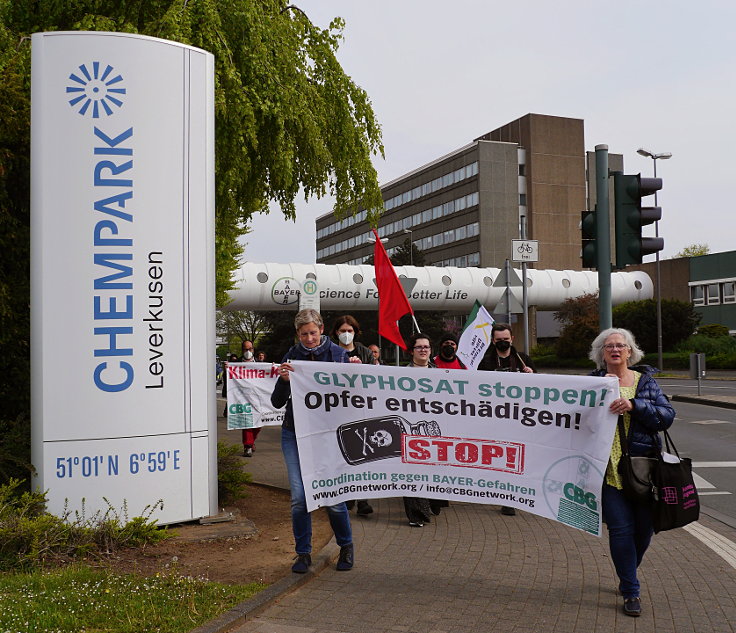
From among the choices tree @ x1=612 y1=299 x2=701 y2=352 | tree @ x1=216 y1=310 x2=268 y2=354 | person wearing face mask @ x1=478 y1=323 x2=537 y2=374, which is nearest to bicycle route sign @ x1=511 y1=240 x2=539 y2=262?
person wearing face mask @ x1=478 y1=323 x2=537 y2=374

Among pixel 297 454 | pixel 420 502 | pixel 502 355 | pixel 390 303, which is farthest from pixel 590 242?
A: pixel 297 454

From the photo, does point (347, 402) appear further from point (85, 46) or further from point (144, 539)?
point (85, 46)

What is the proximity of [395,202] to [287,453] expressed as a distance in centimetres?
10249

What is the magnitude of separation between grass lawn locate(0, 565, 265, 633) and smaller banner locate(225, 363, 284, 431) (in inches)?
267

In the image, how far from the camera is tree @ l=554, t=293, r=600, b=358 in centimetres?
4878

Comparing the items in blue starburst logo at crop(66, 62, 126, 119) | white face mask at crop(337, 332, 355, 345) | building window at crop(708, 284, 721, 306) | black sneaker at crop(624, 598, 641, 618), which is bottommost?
black sneaker at crop(624, 598, 641, 618)

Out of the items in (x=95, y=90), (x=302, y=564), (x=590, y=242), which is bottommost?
(x=302, y=564)

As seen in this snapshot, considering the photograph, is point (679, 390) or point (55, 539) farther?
point (679, 390)

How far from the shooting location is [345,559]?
591cm

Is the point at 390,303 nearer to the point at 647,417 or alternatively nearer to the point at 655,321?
the point at 647,417

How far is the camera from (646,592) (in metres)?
5.35

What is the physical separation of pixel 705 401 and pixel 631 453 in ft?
62.6

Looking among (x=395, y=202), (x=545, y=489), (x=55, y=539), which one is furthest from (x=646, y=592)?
(x=395, y=202)

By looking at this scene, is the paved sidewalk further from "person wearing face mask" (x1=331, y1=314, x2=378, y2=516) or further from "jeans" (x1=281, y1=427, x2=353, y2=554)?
"person wearing face mask" (x1=331, y1=314, x2=378, y2=516)
